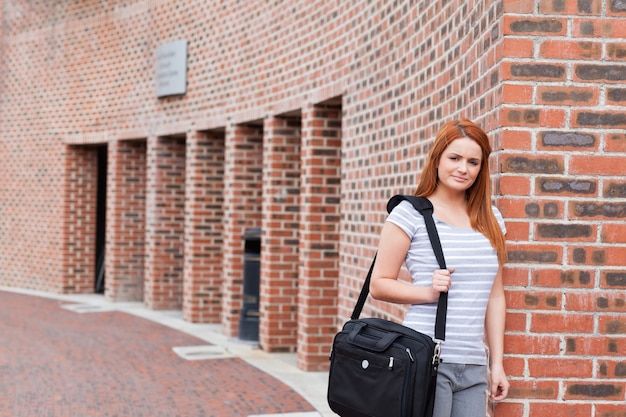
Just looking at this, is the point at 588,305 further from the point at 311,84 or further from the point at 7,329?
the point at 7,329

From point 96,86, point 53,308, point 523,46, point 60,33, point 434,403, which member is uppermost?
point 60,33

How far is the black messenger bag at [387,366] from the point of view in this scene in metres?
2.98

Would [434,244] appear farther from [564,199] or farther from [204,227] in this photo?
[204,227]

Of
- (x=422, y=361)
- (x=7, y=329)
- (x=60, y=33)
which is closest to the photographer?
(x=422, y=361)

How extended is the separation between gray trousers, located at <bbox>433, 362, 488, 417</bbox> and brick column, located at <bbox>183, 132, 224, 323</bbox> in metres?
9.32

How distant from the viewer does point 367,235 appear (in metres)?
7.07

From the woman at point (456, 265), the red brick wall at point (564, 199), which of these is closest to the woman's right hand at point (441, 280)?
the woman at point (456, 265)

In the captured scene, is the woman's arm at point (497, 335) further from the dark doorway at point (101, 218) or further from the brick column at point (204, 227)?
the dark doorway at point (101, 218)

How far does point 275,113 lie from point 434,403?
270 inches

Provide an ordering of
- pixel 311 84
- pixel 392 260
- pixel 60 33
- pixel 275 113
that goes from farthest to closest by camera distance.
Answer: pixel 60 33
pixel 275 113
pixel 311 84
pixel 392 260

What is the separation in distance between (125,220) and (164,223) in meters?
1.29

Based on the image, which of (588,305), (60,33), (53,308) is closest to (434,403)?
(588,305)

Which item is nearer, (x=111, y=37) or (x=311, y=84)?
(x=311, y=84)

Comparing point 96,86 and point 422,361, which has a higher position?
point 96,86
